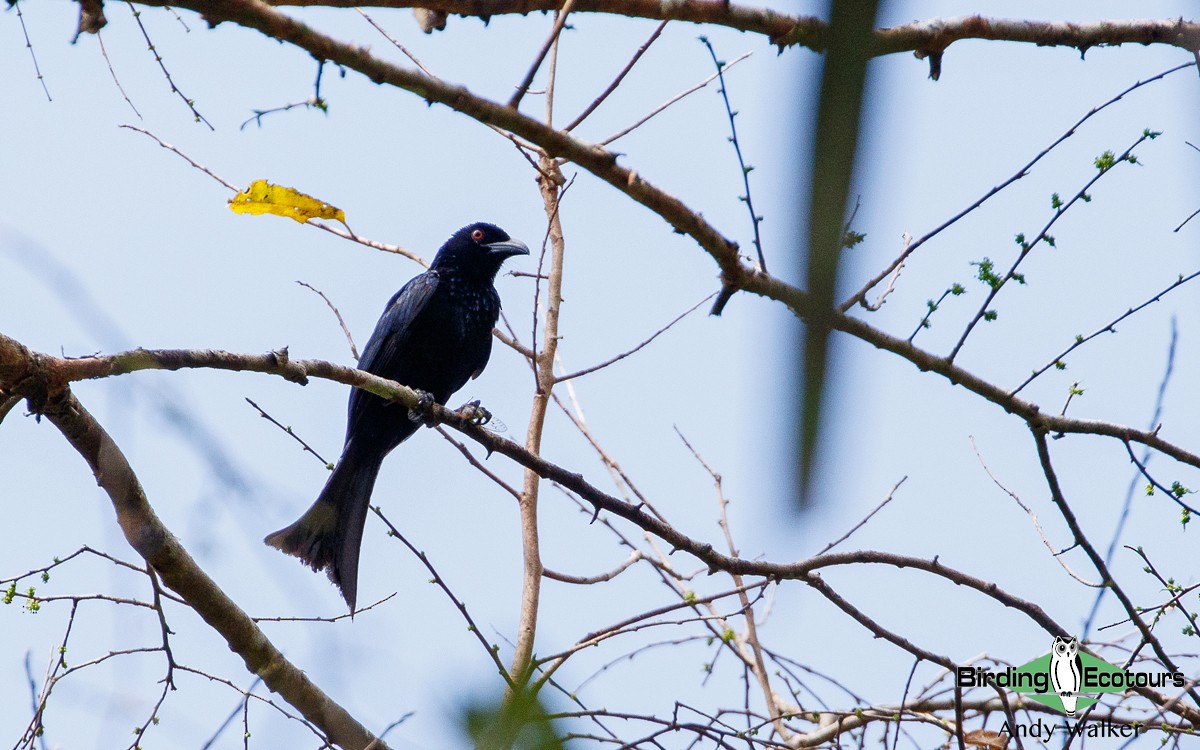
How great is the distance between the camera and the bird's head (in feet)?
20.3

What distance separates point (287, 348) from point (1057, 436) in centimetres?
230

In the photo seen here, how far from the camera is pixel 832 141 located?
0.91ft

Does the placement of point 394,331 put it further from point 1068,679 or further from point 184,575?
point 1068,679

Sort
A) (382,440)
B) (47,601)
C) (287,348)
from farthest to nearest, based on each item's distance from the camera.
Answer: (382,440)
(47,601)
(287,348)

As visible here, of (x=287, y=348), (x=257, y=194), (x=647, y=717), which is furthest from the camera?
(x=257, y=194)

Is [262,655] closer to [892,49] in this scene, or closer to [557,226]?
[557,226]

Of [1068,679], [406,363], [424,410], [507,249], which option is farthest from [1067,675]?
[507,249]

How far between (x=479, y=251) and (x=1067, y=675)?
162 inches

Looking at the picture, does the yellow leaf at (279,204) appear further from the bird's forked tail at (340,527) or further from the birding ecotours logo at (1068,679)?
the birding ecotours logo at (1068,679)

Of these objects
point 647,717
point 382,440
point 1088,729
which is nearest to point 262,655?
point 647,717

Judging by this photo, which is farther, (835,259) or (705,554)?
(705,554)

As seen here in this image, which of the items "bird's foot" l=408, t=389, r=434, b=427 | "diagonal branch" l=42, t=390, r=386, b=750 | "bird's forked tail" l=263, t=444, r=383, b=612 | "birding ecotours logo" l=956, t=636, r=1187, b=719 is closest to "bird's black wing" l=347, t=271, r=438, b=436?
"bird's forked tail" l=263, t=444, r=383, b=612

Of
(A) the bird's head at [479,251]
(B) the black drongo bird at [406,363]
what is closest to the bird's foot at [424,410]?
(B) the black drongo bird at [406,363]

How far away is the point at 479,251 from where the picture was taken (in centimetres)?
625
